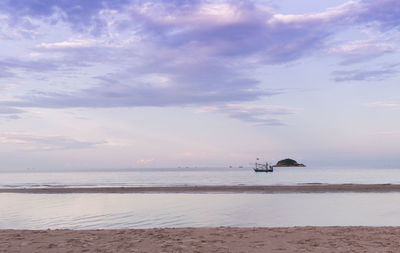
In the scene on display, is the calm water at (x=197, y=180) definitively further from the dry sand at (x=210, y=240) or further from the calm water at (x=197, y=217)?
the dry sand at (x=210, y=240)

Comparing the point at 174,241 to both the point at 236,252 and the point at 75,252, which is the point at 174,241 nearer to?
the point at 236,252

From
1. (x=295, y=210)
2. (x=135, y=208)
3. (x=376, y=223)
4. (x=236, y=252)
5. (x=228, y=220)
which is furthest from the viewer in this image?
(x=135, y=208)

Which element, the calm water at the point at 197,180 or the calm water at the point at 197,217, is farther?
the calm water at the point at 197,180

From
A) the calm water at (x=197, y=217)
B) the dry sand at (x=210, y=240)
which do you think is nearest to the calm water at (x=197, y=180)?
the calm water at (x=197, y=217)

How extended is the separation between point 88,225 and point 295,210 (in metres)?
13.9

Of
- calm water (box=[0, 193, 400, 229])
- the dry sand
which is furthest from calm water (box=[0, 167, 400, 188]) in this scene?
the dry sand

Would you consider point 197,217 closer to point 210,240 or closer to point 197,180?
point 210,240

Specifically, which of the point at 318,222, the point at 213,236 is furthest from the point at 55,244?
the point at 318,222

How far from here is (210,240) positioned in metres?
13.4

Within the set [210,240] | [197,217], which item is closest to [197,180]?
[197,217]

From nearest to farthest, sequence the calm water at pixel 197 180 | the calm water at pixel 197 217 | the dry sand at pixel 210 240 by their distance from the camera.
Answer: the dry sand at pixel 210 240, the calm water at pixel 197 217, the calm water at pixel 197 180

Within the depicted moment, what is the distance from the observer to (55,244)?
1302 cm

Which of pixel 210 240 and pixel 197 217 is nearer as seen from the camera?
pixel 210 240

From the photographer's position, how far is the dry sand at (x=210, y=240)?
1214 cm
